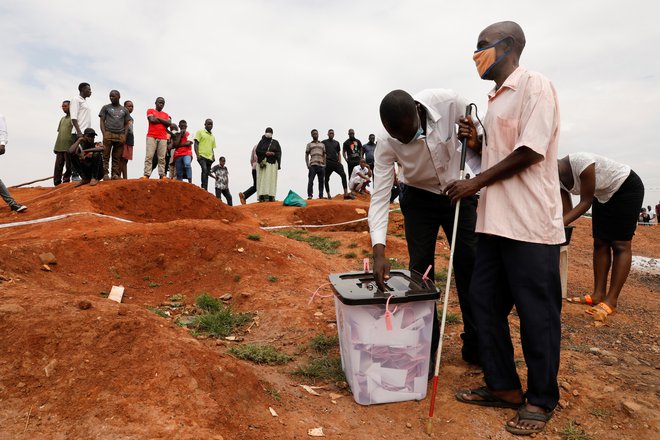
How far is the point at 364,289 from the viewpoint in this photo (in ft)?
8.70

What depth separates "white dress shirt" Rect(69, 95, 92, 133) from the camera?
8586 millimetres

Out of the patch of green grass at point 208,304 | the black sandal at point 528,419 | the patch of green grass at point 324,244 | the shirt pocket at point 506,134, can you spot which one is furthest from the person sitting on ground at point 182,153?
the black sandal at point 528,419

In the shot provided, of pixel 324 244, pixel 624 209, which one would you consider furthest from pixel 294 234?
pixel 624 209

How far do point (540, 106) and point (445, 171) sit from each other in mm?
720

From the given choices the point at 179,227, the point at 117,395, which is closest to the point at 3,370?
the point at 117,395

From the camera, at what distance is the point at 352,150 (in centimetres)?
1355

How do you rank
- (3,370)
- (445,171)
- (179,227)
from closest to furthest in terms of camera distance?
(3,370) → (445,171) → (179,227)

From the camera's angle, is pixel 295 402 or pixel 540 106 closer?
pixel 540 106

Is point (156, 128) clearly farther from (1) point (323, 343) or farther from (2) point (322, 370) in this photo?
(2) point (322, 370)

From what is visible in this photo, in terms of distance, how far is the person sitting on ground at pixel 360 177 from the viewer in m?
13.2

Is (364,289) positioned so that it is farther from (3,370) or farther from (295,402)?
(3,370)

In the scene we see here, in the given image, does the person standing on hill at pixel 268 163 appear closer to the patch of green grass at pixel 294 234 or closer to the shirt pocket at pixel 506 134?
the patch of green grass at pixel 294 234

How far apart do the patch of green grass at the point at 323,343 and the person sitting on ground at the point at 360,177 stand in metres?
9.76

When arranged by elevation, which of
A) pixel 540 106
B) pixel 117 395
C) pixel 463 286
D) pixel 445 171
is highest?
pixel 540 106
